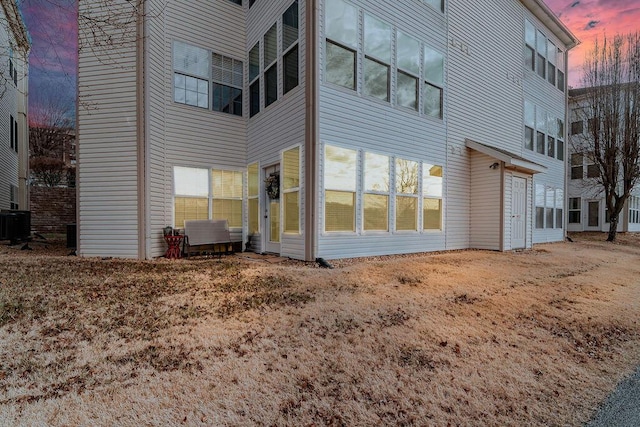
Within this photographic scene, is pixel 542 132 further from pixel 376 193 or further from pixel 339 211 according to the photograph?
pixel 339 211

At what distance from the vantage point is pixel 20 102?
15.6m

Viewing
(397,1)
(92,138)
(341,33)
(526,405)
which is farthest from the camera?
(397,1)

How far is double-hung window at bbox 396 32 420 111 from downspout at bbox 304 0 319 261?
2547 millimetres

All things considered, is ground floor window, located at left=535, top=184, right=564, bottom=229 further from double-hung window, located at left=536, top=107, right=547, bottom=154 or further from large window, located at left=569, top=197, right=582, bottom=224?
large window, located at left=569, top=197, right=582, bottom=224

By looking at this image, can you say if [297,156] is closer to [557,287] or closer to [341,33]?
[341,33]

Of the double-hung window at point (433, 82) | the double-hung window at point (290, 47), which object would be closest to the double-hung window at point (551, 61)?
the double-hung window at point (433, 82)

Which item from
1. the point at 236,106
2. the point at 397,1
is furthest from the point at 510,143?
the point at 236,106

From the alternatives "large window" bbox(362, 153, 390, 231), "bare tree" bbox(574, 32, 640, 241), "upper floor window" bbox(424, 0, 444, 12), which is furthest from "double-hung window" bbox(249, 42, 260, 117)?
"bare tree" bbox(574, 32, 640, 241)

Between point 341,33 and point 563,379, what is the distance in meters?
6.87

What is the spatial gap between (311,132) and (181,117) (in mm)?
3940

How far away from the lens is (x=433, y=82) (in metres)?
8.91

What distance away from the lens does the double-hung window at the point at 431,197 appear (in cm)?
869

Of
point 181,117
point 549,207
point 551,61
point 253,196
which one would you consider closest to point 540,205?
point 549,207

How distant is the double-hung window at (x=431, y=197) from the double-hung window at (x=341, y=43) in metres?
3.18
